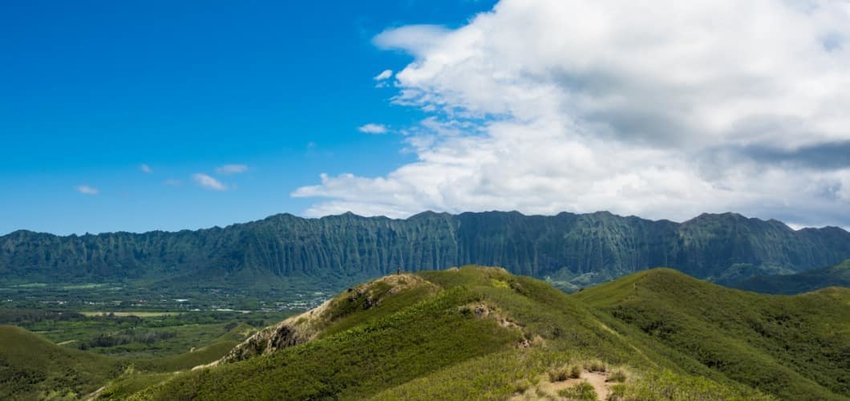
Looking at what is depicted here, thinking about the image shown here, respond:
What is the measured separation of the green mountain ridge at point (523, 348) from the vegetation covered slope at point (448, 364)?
0.20m

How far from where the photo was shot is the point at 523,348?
59.8m

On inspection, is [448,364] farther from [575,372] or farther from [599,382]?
[599,382]

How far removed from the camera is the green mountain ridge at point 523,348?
136 ft

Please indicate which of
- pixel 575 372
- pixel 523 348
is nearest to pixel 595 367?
pixel 575 372

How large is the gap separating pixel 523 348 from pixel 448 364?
8.92 metres

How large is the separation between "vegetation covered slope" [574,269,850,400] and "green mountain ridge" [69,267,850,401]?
0.43 m

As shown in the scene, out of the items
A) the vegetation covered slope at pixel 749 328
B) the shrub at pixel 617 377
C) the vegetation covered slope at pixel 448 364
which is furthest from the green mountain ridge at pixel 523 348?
the vegetation covered slope at pixel 749 328

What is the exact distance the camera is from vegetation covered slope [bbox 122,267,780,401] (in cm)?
3884

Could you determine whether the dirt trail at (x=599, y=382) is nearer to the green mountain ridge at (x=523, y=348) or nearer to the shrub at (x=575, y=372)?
the green mountain ridge at (x=523, y=348)

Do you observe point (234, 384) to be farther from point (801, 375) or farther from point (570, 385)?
point (801, 375)

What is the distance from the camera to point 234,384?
73625mm

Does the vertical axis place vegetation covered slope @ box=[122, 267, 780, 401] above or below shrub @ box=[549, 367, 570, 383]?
below

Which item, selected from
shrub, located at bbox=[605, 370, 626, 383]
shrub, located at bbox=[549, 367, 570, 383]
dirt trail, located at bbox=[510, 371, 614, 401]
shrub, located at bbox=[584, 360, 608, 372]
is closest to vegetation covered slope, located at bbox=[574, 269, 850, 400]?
shrub, located at bbox=[584, 360, 608, 372]

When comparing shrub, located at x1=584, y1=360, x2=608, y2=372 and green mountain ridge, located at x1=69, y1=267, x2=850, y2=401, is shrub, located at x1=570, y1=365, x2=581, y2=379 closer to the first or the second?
green mountain ridge, located at x1=69, y1=267, x2=850, y2=401
